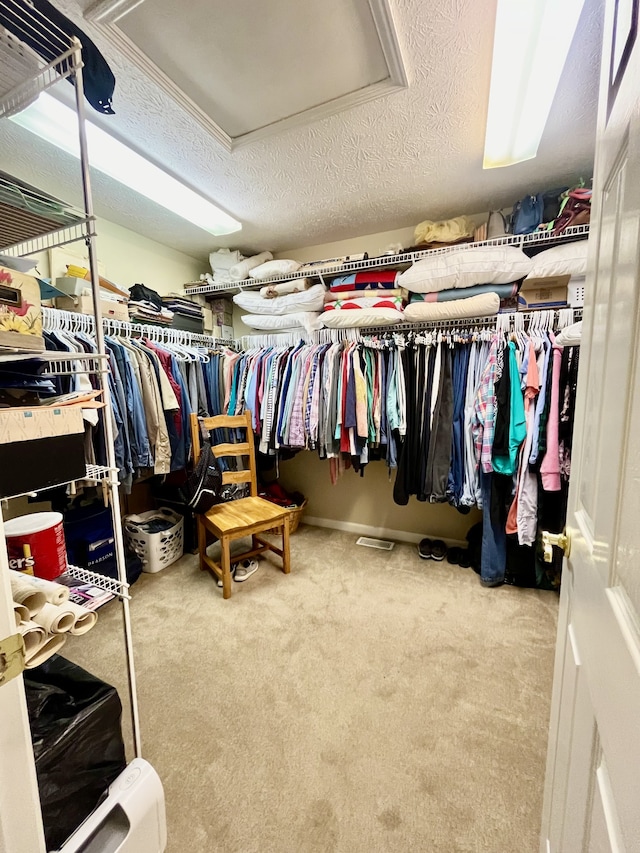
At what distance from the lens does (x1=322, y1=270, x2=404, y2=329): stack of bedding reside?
2455mm

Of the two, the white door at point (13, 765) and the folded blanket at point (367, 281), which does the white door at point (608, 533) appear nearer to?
the white door at point (13, 765)

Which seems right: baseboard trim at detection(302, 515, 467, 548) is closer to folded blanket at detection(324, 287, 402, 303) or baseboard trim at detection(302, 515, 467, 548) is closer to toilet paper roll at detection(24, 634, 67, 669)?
folded blanket at detection(324, 287, 402, 303)

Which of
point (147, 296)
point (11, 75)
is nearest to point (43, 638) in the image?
point (11, 75)

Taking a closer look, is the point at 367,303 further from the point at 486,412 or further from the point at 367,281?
the point at 486,412

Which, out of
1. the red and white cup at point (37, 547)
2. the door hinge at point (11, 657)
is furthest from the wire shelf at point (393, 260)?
the door hinge at point (11, 657)

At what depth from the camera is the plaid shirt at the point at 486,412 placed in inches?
81.1

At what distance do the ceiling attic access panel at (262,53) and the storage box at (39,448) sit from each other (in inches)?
52.7

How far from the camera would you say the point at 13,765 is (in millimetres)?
581

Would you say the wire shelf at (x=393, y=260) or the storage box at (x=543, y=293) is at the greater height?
the wire shelf at (x=393, y=260)

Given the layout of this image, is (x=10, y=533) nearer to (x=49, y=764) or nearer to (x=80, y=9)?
(x=49, y=764)

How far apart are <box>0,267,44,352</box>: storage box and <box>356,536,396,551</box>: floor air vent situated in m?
2.61

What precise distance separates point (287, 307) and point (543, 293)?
5.70 feet

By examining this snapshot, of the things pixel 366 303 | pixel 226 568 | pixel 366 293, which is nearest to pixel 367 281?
pixel 366 293

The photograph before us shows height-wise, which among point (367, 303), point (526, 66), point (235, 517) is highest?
point (526, 66)
